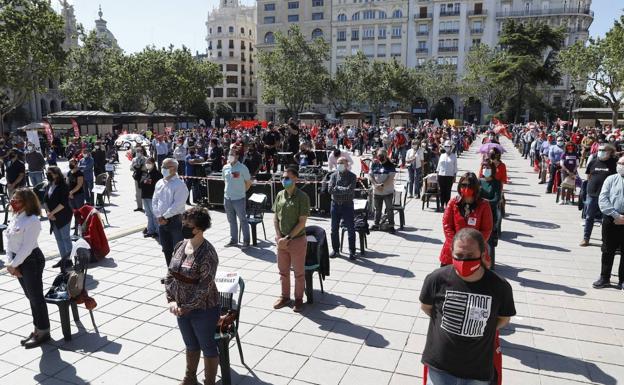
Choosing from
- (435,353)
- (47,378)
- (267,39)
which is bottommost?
(47,378)

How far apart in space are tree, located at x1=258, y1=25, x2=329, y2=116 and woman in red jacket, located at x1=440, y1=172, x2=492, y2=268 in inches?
1841

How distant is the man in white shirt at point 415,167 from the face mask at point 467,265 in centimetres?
1118

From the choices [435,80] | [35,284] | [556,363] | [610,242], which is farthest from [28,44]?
[435,80]

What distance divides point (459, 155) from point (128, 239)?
22.7m

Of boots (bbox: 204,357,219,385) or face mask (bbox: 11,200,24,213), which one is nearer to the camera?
boots (bbox: 204,357,219,385)

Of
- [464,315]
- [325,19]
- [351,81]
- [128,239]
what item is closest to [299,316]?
[464,315]

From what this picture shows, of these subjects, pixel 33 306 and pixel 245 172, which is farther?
pixel 245 172

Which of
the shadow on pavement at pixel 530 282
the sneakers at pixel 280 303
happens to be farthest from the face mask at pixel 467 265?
the shadow on pavement at pixel 530 282

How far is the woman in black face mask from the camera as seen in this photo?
A: 385 cm

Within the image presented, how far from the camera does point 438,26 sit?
68.0 metres

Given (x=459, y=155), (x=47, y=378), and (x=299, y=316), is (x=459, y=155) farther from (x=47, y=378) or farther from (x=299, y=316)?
(x=47, y=378)

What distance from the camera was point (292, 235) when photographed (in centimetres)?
583

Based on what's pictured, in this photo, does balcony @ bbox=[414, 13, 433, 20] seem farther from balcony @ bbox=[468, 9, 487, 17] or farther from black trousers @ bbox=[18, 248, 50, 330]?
black trousers @ bbox=[18, 248, 50, 330]

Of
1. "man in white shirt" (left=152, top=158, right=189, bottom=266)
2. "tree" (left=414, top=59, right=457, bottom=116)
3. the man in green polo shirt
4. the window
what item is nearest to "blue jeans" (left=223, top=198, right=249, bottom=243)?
"man in white shirt" (left=152, top=158, right=189, bottom=266)
